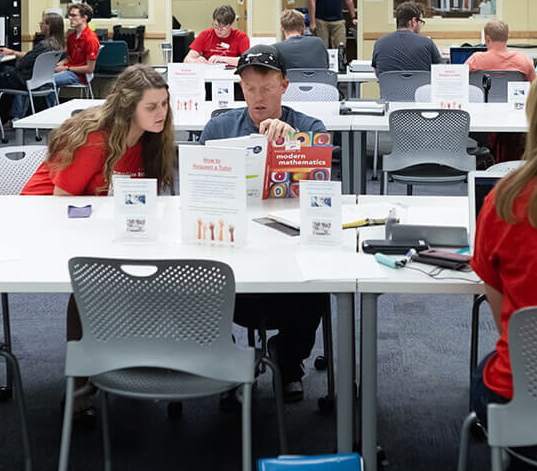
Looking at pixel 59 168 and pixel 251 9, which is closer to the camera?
pixel 59 168

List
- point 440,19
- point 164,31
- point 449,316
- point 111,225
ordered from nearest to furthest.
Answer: point 111,225
point 449,316
point 440,19
point 164,31

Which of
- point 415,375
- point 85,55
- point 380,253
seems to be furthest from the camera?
point 85,55

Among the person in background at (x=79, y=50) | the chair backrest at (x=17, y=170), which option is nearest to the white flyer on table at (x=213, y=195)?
the chair backrest at (x=17, y=170)

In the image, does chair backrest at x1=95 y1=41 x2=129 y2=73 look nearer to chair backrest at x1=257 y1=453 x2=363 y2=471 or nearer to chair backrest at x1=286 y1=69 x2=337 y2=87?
chair backrest at x1=286 y1=69 x2=337 y2=87

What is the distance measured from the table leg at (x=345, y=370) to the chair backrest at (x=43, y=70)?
6.57 meters

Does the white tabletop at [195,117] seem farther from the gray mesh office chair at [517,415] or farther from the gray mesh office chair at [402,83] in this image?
the gray mesh office chair at [517,415]

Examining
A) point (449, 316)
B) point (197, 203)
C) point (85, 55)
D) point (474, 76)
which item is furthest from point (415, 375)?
point (85, 55)

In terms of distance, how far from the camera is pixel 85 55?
9.38 metres

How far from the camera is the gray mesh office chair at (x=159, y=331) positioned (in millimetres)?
2039

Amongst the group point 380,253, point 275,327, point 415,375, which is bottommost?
point 415,375

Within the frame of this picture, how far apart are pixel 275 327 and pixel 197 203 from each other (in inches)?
22.5

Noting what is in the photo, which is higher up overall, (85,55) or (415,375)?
(85,55)

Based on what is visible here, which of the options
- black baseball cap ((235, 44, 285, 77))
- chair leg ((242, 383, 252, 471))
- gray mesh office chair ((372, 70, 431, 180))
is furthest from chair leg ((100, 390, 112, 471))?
gray mesh office chair ((372, 70, 431, 180))

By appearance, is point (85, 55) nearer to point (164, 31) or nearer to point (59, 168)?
point (164, 31)
